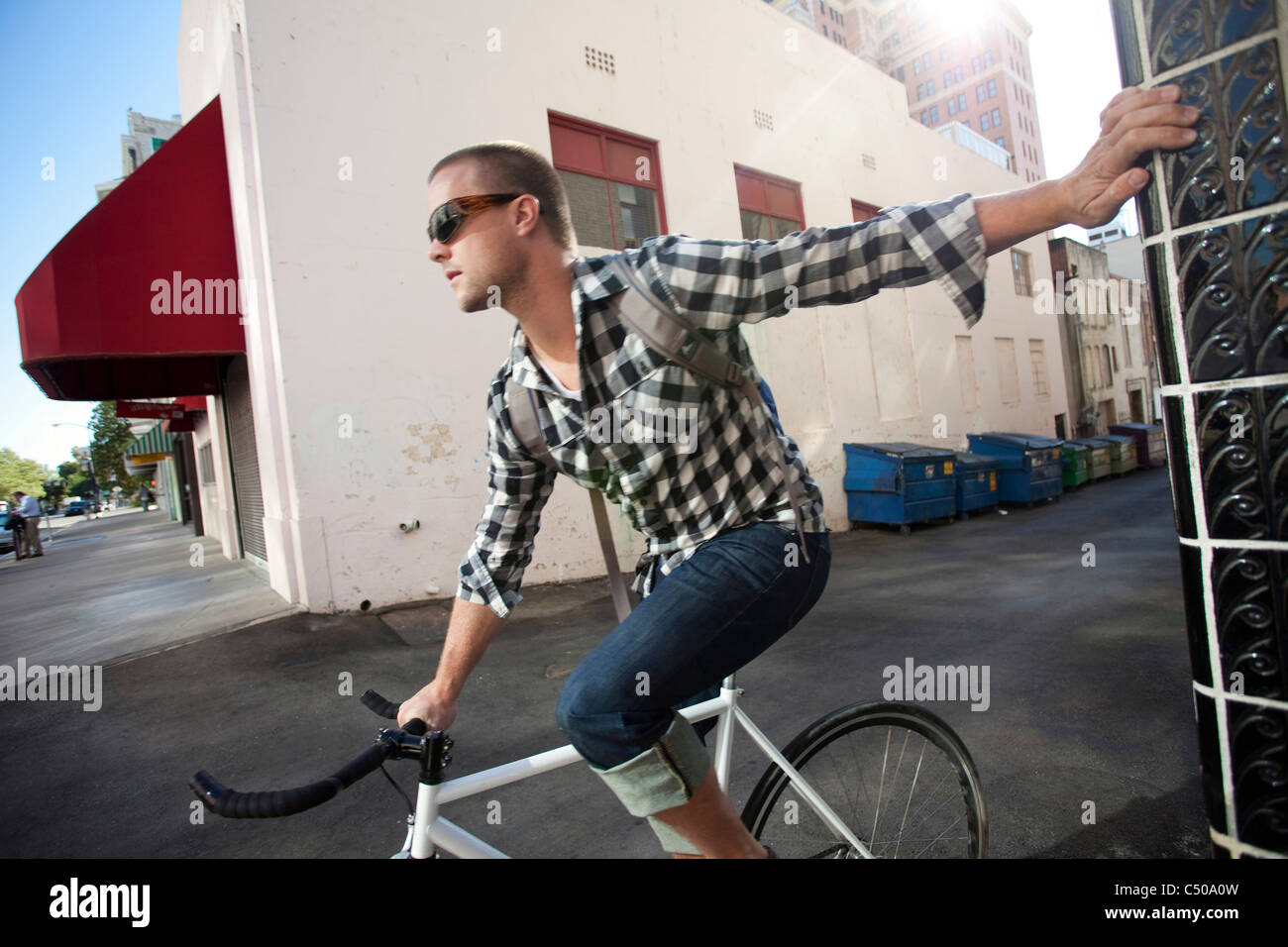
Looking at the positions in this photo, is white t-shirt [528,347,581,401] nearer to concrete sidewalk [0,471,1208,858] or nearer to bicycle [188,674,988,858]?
bicycle [188,674,988,858]

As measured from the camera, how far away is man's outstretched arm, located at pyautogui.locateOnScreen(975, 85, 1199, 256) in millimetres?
1062

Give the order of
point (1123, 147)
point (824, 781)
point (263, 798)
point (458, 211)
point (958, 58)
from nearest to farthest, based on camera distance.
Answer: point (263, 798), point (1123, 147), point (458, 211), point (824, 781), point (958, 58)

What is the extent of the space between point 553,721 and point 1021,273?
898 inches

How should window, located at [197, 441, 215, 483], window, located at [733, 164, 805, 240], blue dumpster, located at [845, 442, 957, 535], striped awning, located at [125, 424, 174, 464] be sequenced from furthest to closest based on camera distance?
striped awning, located at [125, 424, 174, 464] < window, located at [197, 441, 215, 483] < window, located at [733, 164, 805, 240] < blue dumpster, located at [845, 442, 957, 535]

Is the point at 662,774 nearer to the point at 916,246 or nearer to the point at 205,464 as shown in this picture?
the point at 916,246

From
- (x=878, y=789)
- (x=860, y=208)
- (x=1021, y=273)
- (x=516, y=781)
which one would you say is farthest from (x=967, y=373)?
(x=516, y=781)

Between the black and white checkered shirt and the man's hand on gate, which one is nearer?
the man's hand on gate

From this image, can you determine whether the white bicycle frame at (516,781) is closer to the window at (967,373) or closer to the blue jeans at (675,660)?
the blue jeans at (675,660)

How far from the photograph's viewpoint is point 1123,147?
109 cm

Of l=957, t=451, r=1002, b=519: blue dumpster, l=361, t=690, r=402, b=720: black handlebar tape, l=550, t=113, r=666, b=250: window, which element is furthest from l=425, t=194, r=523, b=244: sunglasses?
l=957, t=451, r=1002, b=519: blue dumpster

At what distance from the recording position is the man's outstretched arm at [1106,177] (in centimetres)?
106

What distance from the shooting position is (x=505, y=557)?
163cm

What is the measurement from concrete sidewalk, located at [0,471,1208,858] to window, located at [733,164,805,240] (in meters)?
6.95
